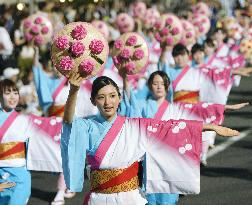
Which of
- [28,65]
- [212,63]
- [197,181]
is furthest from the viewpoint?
[28,65]

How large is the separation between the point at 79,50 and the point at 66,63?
138 mm

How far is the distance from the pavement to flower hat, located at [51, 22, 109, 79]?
3.95 m

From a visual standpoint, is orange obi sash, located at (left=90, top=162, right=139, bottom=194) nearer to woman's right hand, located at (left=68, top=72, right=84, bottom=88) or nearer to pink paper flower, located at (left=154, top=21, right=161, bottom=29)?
woman's right hand, located at (left=68, top=72, right=84, bottom=88)

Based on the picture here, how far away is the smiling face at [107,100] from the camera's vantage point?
5.89 metres

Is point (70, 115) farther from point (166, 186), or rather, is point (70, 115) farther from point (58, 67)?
point (166, 186)

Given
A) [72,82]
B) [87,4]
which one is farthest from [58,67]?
[87,4]

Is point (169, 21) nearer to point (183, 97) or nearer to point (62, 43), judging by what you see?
point (183, 97)

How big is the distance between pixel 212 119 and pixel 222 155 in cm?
418

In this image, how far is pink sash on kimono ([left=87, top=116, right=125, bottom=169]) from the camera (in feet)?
19.3

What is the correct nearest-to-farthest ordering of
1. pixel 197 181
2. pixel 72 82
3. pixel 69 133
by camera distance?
pixel 72 82 < pixel 69 133 < pixel 197 181

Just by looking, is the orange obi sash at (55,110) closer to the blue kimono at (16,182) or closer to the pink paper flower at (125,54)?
the pink paper flower at (125,54)

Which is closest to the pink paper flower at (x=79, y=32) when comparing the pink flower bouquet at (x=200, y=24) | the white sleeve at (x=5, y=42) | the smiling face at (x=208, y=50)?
the smiling face at (x=208, y=50)

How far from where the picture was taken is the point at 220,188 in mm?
9734

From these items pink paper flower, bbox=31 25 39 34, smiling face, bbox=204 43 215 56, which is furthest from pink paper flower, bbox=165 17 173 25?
smiling face, bbox=204 43 215 56
